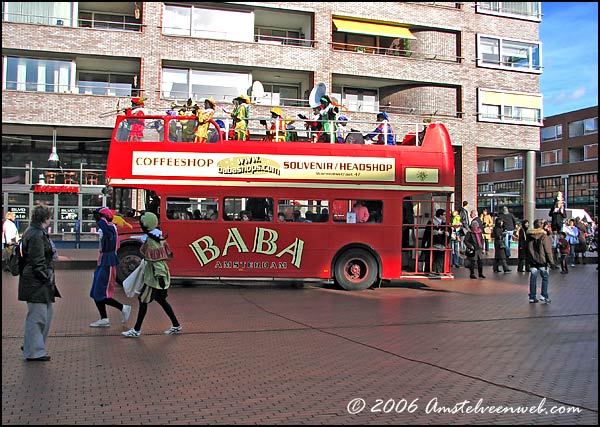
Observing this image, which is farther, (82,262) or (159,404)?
(82,262)

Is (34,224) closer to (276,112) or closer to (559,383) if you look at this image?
(559,383)

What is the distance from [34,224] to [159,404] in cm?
292

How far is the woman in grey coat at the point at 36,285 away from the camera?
6.80 meters

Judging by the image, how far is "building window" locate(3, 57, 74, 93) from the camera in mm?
25531

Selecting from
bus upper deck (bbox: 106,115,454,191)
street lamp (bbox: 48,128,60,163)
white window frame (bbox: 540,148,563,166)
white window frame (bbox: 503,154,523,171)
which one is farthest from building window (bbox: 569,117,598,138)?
bus upper deck (bbox: 106,115,454,191)

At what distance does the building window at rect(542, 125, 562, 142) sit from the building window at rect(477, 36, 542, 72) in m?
44.7

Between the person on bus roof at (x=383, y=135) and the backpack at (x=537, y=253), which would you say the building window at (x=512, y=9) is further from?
the backpack at (x=537, y=253)

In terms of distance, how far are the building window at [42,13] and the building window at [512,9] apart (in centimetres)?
2115

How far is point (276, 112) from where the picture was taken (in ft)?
48.1

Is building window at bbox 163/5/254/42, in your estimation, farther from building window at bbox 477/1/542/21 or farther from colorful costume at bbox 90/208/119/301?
colorful costume at bbox 90/208/119/301

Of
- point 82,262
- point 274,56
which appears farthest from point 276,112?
point 274,56

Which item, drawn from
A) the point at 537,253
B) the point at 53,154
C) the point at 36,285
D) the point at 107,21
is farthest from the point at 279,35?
the point at 36,285

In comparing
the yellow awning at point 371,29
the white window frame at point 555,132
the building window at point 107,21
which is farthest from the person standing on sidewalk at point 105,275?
the white window frame at point 555,132

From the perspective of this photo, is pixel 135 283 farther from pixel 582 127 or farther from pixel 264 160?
pixel 582 127
